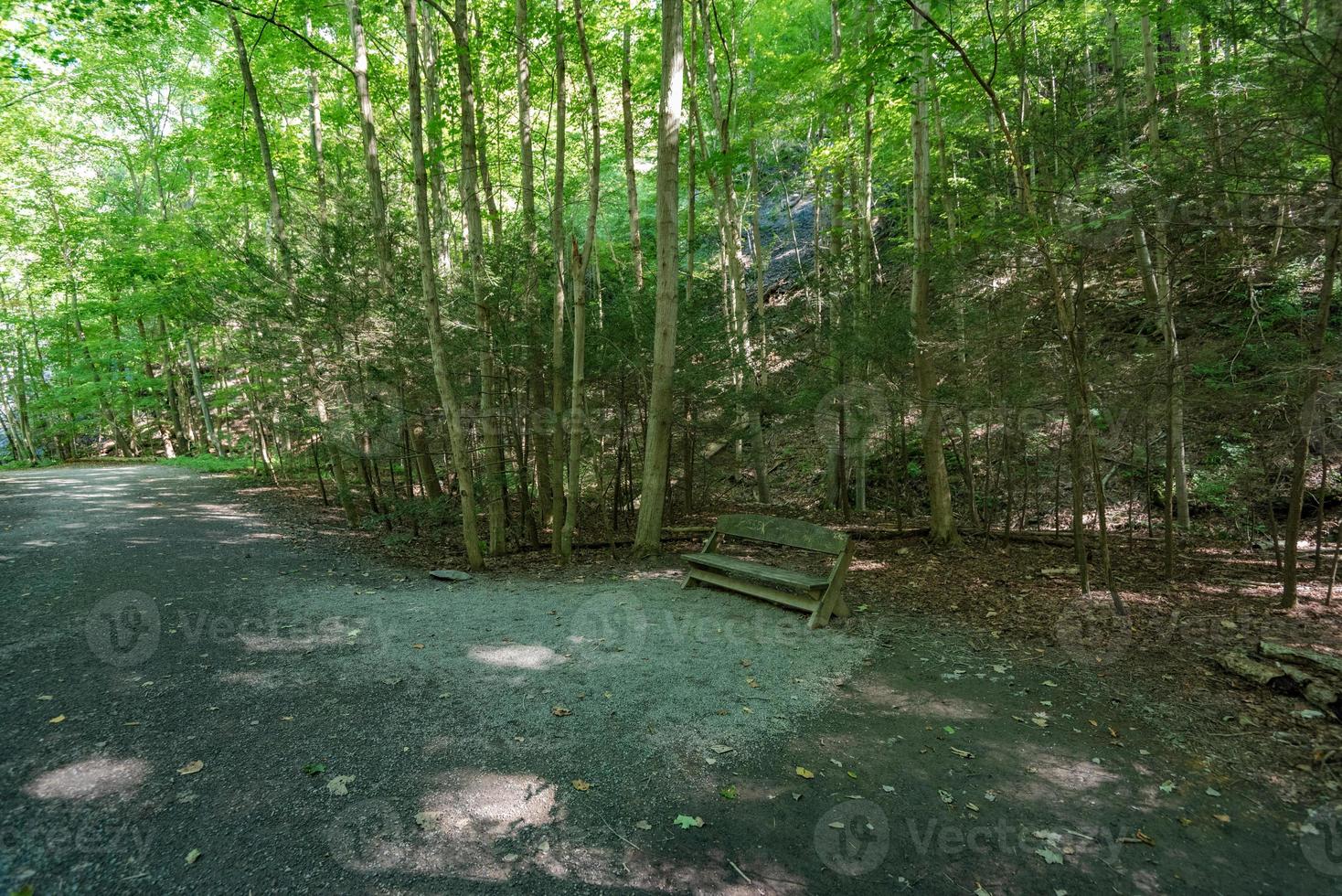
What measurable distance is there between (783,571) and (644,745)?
291 cm

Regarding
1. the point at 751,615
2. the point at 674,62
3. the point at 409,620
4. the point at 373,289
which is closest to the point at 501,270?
the point at 373,289

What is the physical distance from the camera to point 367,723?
11.7ft

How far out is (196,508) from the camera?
37.4 ft

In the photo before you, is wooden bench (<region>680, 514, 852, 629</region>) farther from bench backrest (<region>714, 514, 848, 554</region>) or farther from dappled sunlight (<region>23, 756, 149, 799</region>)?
dappled sunlight (<region>23, 756, 149, 799</region>)

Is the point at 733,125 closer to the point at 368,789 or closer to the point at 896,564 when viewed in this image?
the point at 896,564

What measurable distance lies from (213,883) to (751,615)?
4.35m

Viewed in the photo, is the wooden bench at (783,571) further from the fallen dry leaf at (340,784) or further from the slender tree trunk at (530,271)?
the fallen dry leaf at (340,784)

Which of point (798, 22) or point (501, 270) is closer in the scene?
point (501, 270)

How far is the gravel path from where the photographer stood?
2496mm
